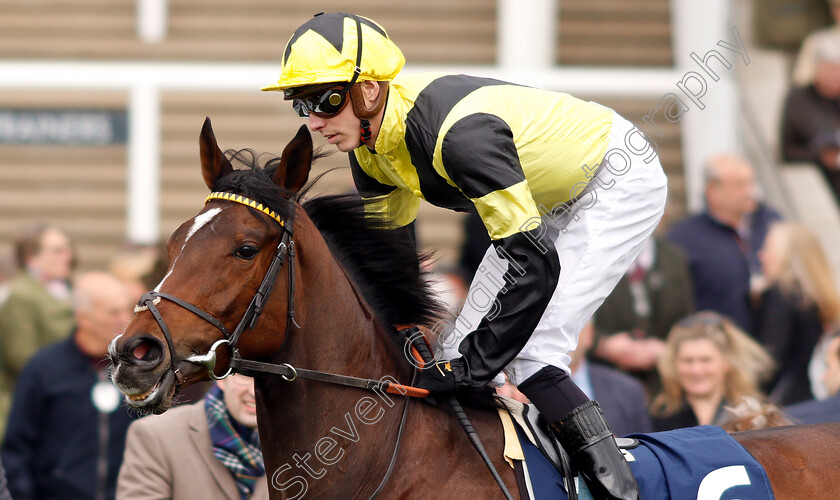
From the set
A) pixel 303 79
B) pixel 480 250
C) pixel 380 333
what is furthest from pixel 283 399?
pixel 480 250

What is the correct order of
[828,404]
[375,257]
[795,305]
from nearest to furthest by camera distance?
1. [375,257]
2. [828,404]
3. [795,305]

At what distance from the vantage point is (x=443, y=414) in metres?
3.14

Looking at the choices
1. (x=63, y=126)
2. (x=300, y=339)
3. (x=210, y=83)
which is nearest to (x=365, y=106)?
(x=300, y=339)

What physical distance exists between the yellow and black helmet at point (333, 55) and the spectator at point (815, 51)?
559 centimetres

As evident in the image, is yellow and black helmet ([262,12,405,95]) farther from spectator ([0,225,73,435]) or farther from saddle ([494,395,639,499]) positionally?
spectator ([0,225,73,435])

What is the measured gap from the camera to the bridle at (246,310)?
8.95 feet

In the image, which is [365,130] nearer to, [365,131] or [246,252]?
[365,131]

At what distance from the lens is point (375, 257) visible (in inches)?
130

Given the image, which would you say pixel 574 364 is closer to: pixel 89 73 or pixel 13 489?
pixel 13 489

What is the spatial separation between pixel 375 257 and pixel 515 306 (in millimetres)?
567

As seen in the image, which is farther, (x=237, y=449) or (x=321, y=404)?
(x=237, y=449)

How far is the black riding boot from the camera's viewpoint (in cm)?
298

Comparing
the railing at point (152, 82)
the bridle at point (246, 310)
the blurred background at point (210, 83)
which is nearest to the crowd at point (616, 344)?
the bridle at point (246, 310)

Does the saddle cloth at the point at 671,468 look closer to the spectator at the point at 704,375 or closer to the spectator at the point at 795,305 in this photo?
the spectator at the point at 704,375
